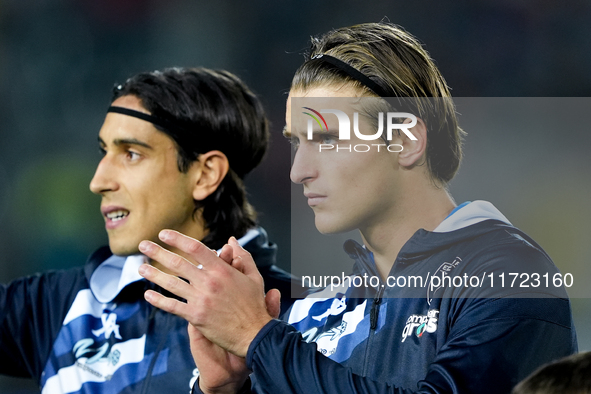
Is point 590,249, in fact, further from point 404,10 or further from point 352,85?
point 404,10

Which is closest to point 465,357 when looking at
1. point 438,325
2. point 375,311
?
point 438,325

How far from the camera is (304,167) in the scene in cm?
139

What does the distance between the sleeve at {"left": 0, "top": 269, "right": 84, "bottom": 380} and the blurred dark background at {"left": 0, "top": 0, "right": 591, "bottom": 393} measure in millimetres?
1144

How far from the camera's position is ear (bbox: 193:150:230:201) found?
7.04 feet

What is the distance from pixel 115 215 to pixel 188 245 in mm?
1090

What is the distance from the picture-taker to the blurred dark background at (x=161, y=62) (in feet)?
11.0

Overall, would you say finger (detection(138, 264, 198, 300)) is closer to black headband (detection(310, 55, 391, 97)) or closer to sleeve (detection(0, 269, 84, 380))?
black headband (detection(310, 55, 391, 97))

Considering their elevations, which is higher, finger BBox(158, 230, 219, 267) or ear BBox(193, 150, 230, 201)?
ear BBox(193, 150, 230, 201)

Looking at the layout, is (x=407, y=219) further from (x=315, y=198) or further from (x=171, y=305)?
(x=171, y=305)

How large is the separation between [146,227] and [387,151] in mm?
973

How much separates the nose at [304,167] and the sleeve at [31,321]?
1.13 meters

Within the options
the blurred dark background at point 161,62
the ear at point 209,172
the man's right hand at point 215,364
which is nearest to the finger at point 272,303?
the man's right hand at point 215,364

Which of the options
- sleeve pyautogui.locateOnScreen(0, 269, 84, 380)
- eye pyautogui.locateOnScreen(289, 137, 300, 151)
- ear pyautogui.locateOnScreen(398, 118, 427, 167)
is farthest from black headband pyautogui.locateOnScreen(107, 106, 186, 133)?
ear pyautogui.locateOnScreen(398, 118, 427, 167)

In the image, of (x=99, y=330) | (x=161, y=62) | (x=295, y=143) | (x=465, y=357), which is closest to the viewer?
(x=465, y=357)
